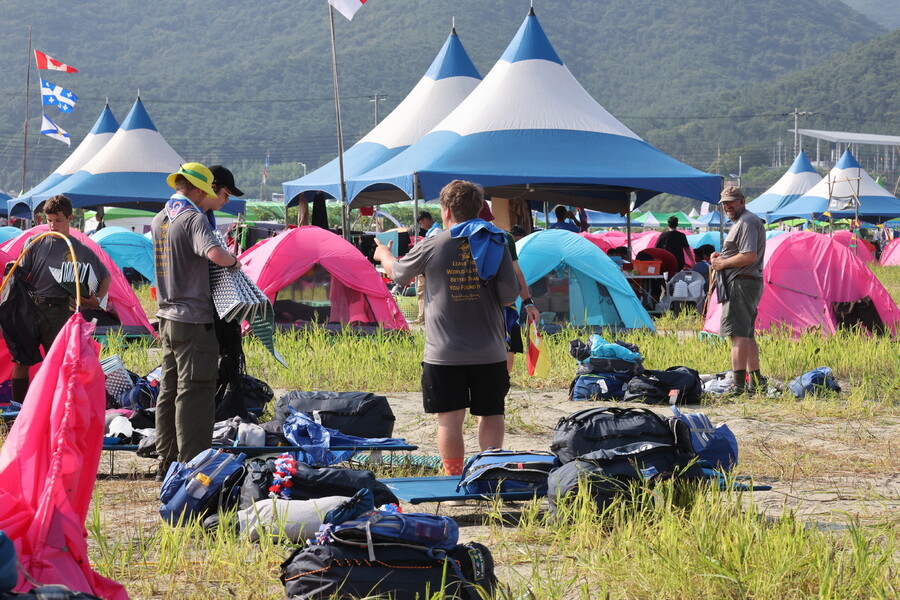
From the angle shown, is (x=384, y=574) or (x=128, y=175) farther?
(x=128, y=175)

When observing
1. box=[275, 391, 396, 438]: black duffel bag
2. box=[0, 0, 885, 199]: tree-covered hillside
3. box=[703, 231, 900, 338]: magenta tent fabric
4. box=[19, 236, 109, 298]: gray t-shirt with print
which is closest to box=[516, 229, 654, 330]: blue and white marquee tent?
box=[703, 231, 900, 338]: magenta tent fabric

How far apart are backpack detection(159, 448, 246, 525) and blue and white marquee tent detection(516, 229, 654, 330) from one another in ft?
25.1

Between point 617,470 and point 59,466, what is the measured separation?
2290 millimetres

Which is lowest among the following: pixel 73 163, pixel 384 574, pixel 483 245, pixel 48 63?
pixel 384 574

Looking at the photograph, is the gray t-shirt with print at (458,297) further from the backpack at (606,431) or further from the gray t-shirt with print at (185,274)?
the gray t-shirt with print at (185,274)

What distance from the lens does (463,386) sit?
5270mm

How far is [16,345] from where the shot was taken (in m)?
6.89

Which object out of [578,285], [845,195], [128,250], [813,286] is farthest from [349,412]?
[845,195]

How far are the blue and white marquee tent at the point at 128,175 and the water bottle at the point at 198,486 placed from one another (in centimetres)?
1781

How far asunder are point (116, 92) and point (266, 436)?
152476mm

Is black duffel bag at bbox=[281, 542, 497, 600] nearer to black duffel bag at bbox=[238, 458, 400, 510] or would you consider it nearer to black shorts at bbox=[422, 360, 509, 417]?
black duffel bag at bbox=[238, 458, 400, 510]

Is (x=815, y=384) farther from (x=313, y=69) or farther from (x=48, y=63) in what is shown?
(x=313, y=69)

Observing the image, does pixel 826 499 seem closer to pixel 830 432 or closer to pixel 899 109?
pixel 830 432

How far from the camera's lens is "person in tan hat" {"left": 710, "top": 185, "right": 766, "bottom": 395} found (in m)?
8.12
